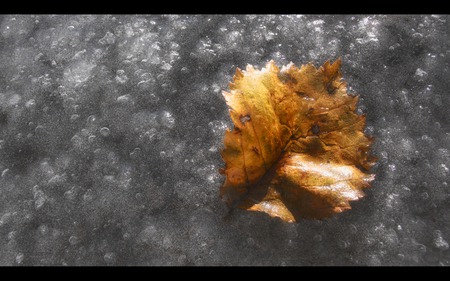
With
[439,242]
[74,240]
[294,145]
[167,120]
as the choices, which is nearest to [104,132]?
[167,120]

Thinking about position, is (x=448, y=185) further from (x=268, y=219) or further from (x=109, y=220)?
(x=109, y=220)

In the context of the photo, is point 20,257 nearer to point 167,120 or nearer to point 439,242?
point 167,120

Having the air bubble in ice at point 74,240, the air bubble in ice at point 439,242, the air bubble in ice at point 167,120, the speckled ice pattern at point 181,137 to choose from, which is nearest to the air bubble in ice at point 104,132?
the speckled ice pattern at point 181,137

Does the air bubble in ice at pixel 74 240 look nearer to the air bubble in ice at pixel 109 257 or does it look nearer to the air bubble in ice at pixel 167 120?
the air bubble in ice at pixel 109 257

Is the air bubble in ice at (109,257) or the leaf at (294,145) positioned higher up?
the leaf at (294,145)

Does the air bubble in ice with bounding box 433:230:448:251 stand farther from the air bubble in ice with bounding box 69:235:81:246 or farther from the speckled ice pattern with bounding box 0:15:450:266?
the air bubble in ice with bounding box 69:235:81:246
